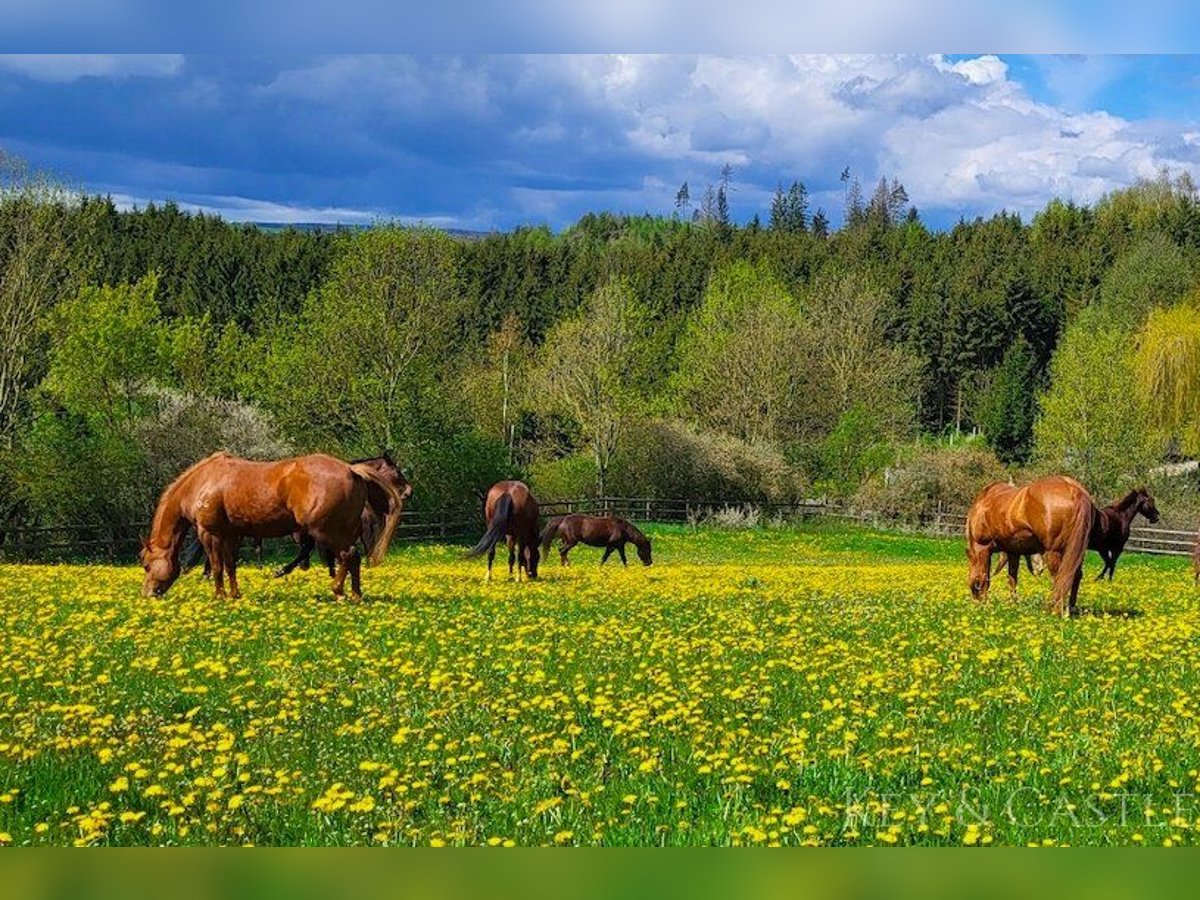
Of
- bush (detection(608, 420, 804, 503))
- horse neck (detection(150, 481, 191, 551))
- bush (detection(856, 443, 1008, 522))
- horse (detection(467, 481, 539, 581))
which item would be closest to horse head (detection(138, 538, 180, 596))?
horse neck (detection(150, 481, 191, 551))

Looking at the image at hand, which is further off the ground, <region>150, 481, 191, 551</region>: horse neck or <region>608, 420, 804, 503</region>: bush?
<region>608, 420, 804, 503</region>: bush

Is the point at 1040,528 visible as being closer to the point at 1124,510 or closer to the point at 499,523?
the point at 499,523

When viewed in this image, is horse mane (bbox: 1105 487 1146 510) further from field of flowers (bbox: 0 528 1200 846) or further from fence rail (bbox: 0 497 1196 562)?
fence rail (bbox: 0 497 1196 562)

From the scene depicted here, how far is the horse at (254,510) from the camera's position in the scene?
15508 mm

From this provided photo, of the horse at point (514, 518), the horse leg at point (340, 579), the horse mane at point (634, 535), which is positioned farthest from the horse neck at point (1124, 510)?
the horse leg at point (340, 579)

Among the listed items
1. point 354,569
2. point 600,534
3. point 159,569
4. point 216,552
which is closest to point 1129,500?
point 600,534

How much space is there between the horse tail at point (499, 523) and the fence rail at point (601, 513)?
17.7m

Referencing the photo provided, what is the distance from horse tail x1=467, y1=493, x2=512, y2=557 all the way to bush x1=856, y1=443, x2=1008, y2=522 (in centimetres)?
4606

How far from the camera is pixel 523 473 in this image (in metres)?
59.7

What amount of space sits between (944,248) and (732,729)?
506 ft

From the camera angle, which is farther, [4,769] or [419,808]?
[4,769]

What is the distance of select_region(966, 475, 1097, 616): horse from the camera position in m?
15.8

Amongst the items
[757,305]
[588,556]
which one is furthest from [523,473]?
[757,305]

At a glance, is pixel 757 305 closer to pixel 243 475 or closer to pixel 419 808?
pixel 243 475
